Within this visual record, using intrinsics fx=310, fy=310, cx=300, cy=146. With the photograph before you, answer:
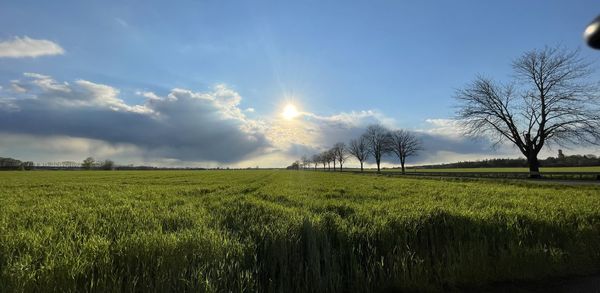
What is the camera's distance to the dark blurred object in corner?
1.71m

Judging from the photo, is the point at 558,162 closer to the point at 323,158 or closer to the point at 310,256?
the point at 323,158

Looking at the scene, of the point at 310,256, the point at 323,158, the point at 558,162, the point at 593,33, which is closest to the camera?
the point at 593,33

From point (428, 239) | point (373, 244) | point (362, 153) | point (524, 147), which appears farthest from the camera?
point (362, 153)

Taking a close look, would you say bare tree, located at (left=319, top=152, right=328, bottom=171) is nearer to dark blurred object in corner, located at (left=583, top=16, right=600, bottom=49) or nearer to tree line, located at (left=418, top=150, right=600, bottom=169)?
tree line, located at (left=418, top=150, right=600, bottom=169)

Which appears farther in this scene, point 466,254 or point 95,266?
point 466,254

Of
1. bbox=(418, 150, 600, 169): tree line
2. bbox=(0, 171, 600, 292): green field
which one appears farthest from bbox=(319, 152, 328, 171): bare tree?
bbox=(0, 171, 600, 292): green field

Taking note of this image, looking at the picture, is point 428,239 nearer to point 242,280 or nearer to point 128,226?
point 242,280

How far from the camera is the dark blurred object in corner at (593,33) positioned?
171 cm

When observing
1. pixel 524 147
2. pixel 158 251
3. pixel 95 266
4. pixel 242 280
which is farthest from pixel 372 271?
pixel 524 147

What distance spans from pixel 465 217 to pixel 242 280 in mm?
6212

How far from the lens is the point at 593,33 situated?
1.74m

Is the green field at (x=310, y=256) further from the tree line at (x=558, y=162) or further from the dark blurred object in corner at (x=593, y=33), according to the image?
the tree line at (x=558, y=162)

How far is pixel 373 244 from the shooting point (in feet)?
20.7

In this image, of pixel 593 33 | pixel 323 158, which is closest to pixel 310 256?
pixel 593 33
